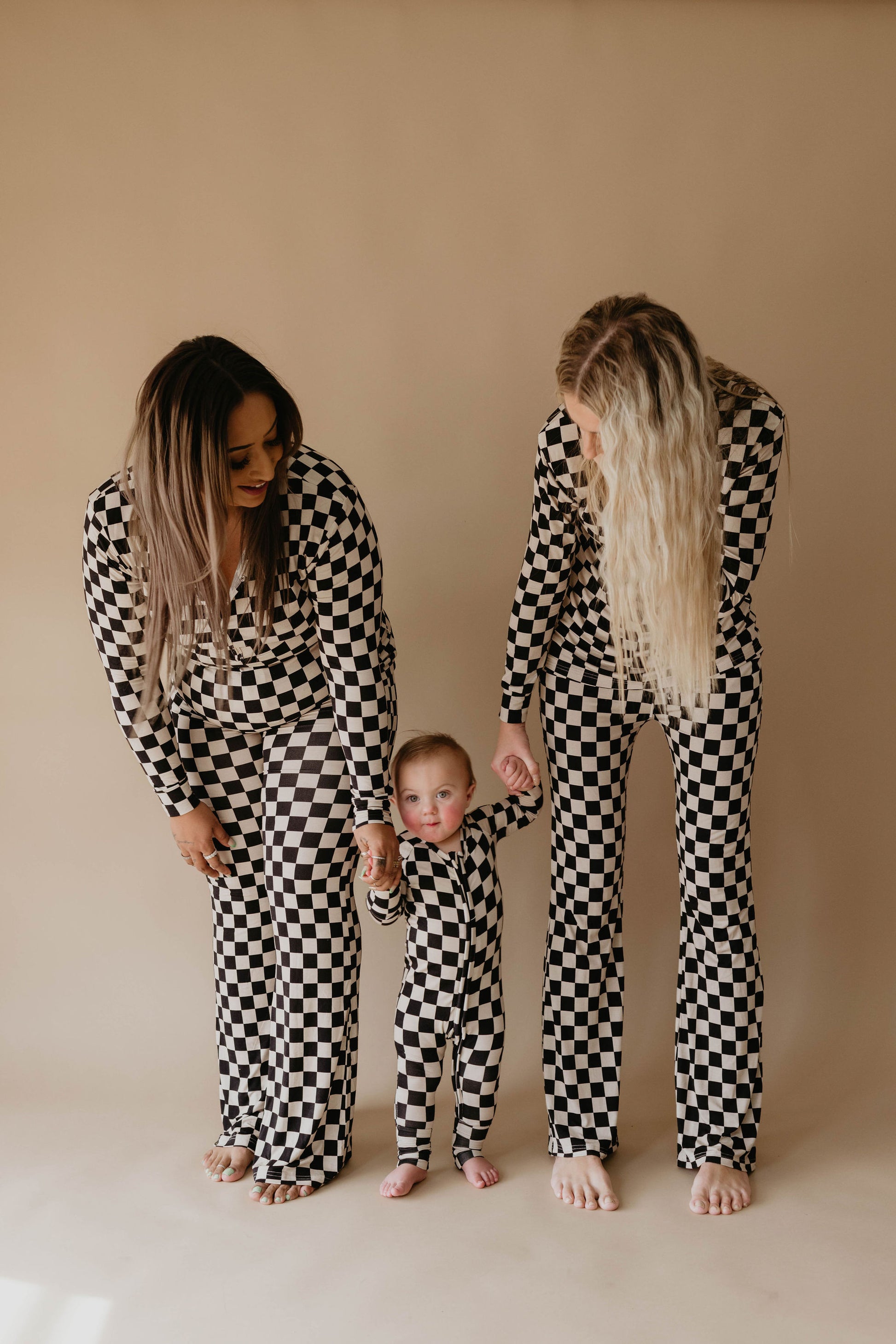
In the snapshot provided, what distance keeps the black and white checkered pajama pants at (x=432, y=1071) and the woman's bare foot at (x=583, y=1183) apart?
5.7 inches

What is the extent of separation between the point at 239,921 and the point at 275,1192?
45 cm

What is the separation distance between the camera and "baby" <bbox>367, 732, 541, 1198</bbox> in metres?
1.81

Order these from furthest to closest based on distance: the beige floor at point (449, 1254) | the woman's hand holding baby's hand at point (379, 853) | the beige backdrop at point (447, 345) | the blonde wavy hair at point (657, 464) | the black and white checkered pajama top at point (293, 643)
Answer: the beige backdrop at point (447, 345), the woman's hand holding baby's hand at point (379, 853), the black and white checkered pajama top at point (293, 643), the beige floor at point (449, 1254), the blonde wavy hair at point (657, 464)

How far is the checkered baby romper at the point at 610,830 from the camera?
1.70 m

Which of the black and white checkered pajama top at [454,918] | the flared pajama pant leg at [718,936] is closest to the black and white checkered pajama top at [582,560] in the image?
the flared pajama pant leg at [718,936]

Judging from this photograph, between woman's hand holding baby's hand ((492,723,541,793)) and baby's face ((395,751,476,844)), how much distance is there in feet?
0.28

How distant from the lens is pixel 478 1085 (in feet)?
6.16

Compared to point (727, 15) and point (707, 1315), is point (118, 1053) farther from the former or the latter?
point (727, 15)

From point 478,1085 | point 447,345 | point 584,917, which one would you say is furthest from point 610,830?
point 447,345

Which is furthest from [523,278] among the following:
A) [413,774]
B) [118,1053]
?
[118,1053]

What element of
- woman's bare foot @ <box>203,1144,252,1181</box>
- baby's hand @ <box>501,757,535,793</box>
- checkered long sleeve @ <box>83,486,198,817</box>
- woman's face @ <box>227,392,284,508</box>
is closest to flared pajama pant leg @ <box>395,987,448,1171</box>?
woman's bare foot @ <box>203,1144,252,1181</box>

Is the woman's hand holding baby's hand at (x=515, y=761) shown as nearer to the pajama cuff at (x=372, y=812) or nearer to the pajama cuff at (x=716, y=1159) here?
the pajama cuff at (x=372, y=812)

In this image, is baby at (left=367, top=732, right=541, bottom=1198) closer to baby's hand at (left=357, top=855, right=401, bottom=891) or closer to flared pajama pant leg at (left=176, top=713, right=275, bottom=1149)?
baby's hand at (left=357, top=855, right=401, bottom=891)

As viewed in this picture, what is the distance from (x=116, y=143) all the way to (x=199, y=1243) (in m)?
2.00
